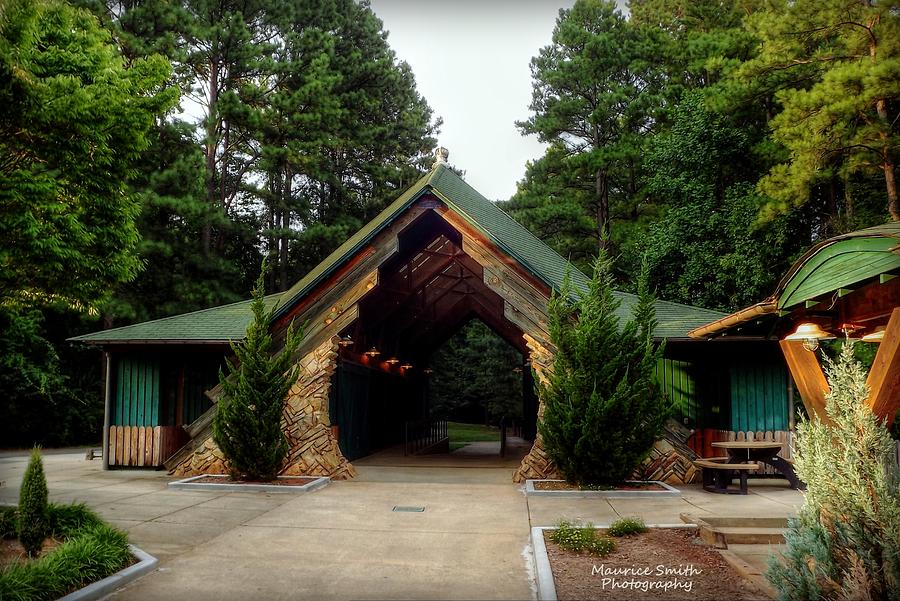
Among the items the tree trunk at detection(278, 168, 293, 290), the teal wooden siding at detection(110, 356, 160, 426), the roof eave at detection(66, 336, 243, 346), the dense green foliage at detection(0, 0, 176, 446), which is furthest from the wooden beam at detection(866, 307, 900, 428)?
the tree trunk at detection(278, 168, 293, 290)

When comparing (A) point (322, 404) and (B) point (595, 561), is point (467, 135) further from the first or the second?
(B) point (595, 561)

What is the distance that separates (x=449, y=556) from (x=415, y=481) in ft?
18.7

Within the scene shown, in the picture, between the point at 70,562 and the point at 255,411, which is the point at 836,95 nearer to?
the point at 255,411

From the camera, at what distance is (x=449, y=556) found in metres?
6.77

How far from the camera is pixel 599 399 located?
33.2 feet

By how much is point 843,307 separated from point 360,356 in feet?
38.6

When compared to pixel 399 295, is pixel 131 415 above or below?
below

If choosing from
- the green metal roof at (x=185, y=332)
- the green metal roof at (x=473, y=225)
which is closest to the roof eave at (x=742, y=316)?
the green metal roof at (x=473, y=225)

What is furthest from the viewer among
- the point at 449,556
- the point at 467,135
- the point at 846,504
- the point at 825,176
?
the point at 467,135

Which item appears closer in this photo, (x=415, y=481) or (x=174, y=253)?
(x=415, y=481)

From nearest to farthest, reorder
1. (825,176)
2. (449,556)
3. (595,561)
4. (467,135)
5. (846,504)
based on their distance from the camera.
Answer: (846,504) → (595,561) → (449,556) → (825,176) → (467,135)

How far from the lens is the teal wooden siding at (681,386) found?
44.2ft

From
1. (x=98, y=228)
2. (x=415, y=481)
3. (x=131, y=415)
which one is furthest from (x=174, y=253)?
(x=415, y=481)

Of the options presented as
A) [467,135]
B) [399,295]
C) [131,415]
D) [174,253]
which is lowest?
[131,415]
